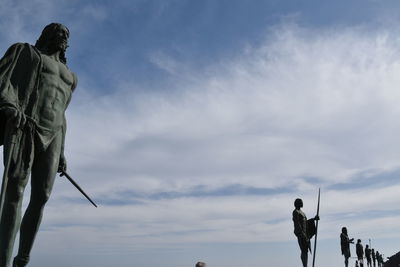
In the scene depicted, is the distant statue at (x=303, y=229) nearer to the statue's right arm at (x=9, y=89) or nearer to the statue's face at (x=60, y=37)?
the statue's face at (x=60, y=37)

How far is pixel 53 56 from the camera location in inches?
213

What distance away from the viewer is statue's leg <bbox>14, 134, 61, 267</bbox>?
474 cm

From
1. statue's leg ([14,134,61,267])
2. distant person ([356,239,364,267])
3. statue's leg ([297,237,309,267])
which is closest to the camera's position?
statue's leg ([14,134,61,267])

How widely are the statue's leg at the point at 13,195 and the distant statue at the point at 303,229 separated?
1174 centimetres

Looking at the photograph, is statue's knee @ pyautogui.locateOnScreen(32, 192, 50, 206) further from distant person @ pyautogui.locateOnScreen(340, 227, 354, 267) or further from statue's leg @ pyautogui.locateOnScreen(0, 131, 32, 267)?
distant person @ pyautogui.locateOnScreen(340, 227, 354, 267)

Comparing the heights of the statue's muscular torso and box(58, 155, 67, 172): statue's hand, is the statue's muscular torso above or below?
above

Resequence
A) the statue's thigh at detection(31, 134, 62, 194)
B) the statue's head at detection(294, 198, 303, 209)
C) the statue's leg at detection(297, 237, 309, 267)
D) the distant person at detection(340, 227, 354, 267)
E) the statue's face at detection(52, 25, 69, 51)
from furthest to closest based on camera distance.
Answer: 1. the distant person at detection(340, 227, 354, 267)
2. the statue's head at detection(294, 198, 303, 209)
3. the statue's leg at detection(297, 237, 309, 267)
4. the statue's face at detection(52, 25, 69, 51)
5. the statue's thigh at detection(31, 134, 62, 194)

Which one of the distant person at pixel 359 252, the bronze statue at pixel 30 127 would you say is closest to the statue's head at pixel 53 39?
the bronze statue at pixel 30 127

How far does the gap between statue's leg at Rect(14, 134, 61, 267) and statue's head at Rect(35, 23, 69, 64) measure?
4.21 ft

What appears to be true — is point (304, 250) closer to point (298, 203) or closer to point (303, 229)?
point (303, 229)

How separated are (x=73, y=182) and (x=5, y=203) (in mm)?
1045

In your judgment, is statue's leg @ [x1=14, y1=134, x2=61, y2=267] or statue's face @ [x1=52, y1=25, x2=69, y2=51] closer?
statue's leg @ [x1=14, y1=134, x2=61, y2=267]

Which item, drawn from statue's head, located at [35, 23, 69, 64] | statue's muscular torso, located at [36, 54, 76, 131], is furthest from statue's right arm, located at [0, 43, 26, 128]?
statue's head, located at [35, 23, 69, 64]

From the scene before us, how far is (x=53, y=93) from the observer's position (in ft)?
16.8
